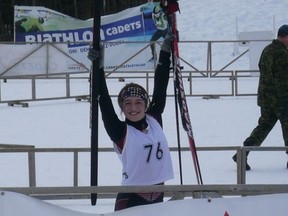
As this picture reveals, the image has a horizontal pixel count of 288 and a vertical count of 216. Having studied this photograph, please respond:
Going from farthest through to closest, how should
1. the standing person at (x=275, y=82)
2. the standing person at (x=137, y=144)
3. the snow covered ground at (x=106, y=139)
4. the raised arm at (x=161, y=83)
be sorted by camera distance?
the standing person at (x=275, y=82), the snow covered ground at (x=106, y=139), the raised arm at (x=161, y=83), the standing person at (x=137, y=144)

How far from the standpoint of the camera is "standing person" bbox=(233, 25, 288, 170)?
8219 millimetres

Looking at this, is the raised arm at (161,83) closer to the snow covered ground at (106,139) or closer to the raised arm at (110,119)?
the raised arm at (110,119)

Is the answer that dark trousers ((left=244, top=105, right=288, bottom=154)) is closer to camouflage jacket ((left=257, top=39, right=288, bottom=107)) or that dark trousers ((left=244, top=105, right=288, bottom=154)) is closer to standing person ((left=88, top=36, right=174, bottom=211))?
camouflage jacket ((left=257, top=39, right=288, bottom=107))

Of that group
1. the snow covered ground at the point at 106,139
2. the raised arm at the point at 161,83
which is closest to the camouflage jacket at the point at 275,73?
the snow covered ground at the point at 106,139

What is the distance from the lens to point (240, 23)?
36844 mm

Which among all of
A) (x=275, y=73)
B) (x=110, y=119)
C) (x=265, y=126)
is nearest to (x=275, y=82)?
(x=275, y=73)

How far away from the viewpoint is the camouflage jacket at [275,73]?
8219 millimetres

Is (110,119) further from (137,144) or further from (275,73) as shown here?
(275,73)

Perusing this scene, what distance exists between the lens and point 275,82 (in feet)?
27.2

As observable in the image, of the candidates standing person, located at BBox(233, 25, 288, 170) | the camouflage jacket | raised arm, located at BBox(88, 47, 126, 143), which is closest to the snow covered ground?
standing person, located at BBox(233, 25, 288, 170)

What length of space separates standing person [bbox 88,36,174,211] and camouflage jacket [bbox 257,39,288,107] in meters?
4.18

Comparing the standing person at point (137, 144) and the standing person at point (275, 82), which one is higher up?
the standing person at point (275, 82)

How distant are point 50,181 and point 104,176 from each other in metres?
0.55

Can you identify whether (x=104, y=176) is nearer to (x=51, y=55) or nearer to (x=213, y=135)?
(x=213, y=135)
